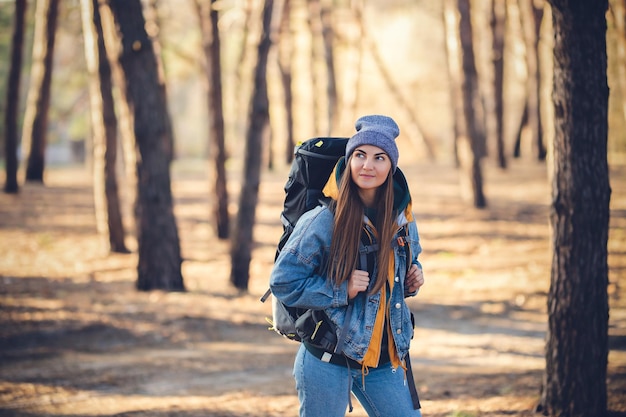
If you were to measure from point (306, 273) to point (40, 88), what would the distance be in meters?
19.0

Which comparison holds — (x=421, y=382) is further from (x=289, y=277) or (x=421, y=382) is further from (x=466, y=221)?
(x=466, y=221)

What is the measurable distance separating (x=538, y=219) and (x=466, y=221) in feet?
5.50

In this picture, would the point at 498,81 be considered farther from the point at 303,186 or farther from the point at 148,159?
the point at 303,186

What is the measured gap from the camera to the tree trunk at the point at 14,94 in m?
19.4

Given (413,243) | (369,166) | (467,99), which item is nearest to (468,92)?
(467,99)

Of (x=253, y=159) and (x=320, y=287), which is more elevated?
(x=253, y=159)

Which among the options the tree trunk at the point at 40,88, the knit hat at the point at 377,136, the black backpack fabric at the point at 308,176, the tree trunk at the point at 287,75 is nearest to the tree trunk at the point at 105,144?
the tree trunk at the point at 40,88

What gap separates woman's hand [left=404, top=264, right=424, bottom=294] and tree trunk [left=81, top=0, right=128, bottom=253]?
421 inches

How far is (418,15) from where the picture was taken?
129 feet

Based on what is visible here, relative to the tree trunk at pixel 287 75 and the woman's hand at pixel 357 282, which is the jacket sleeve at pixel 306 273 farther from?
the tree trunk at pixel 287 75

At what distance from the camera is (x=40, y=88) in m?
20.2

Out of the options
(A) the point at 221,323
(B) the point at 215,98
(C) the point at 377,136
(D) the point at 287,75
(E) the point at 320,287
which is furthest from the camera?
(D) the point at 287,75

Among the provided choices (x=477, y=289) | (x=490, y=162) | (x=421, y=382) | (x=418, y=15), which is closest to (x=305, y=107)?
(x=418, y=15)

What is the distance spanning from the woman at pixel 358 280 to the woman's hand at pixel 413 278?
6 cm
